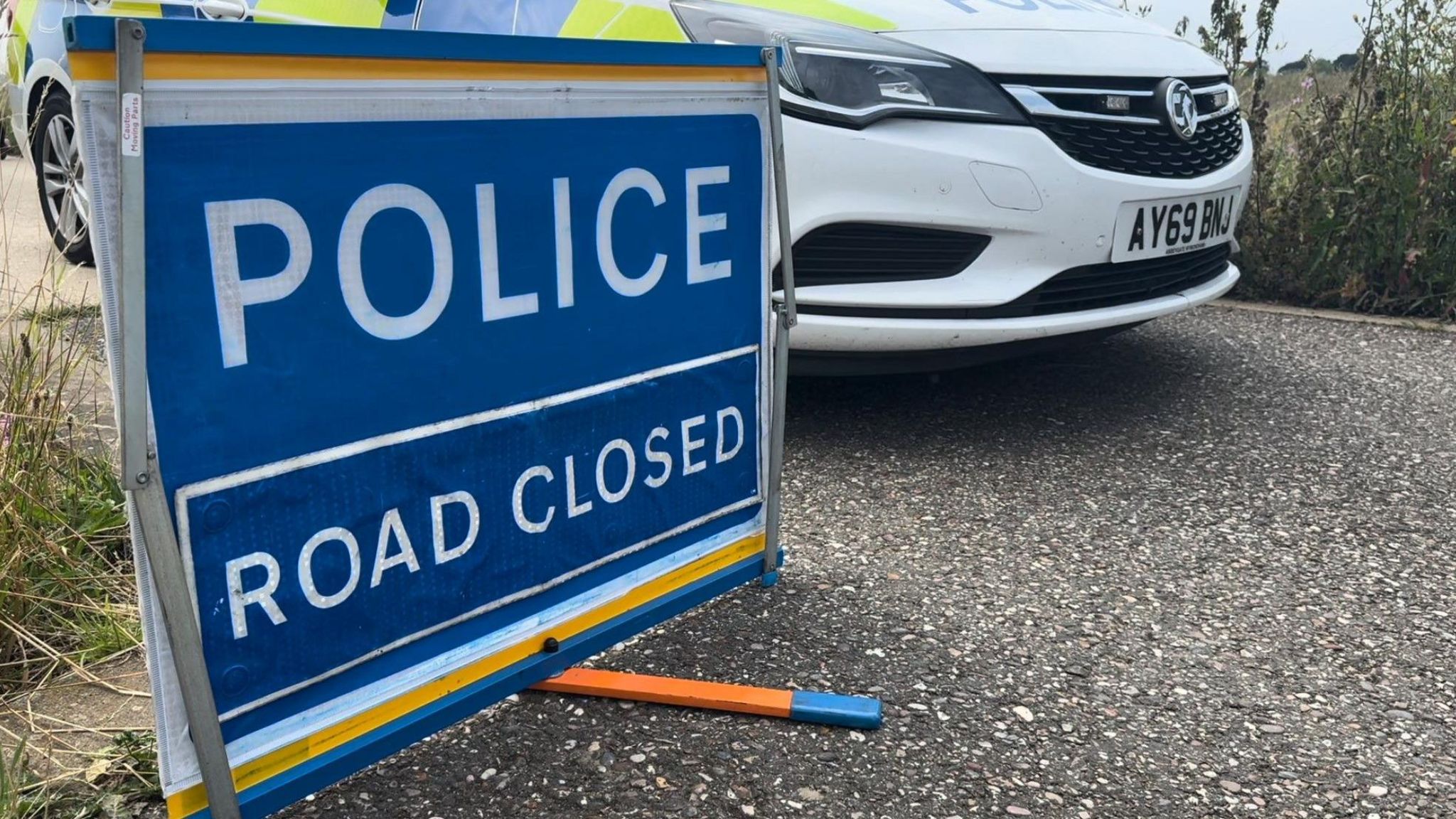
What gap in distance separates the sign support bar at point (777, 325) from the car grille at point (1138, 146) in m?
1.26

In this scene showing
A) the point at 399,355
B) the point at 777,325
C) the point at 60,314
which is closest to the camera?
the point at 399,355

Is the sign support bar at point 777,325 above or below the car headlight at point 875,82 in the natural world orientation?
below

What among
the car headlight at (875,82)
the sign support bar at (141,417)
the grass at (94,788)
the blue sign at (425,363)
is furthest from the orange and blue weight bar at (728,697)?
the car headlight at (875,82)

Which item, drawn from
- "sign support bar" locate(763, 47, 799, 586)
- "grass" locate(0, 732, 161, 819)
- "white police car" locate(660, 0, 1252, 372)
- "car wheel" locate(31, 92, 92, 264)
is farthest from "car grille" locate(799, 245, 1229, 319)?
"car wheel" locate(31, 92, 92, 264)

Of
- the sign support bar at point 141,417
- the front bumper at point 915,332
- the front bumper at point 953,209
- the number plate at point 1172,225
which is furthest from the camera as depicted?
the number plate at point 1172,225

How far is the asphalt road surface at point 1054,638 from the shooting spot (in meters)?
2.08

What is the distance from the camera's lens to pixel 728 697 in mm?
2301

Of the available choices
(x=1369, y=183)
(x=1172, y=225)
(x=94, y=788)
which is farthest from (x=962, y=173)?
(x=1369, y=183)

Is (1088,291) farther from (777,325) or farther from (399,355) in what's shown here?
(399,355)

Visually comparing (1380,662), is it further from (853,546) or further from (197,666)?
(197,666)

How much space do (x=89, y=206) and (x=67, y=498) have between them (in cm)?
160

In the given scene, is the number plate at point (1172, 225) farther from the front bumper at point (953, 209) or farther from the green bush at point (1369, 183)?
the green bush at point (1369, 183)

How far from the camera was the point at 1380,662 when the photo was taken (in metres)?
2.51

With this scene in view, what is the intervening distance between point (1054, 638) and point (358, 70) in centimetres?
177
